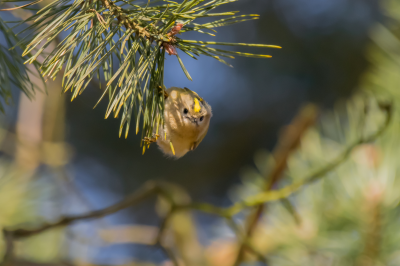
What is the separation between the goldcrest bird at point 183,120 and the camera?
0.38 meters

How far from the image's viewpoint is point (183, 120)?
0.38 m

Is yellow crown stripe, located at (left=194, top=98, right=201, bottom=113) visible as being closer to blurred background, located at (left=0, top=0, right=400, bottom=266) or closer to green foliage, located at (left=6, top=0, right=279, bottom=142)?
green foliage, located at (left=6, top=0, right=279, bottom=142)

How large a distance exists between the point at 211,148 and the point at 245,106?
0.28 metres

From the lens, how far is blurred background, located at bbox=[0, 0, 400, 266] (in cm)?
61

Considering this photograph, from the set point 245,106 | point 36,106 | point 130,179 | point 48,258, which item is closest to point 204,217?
point 130,179

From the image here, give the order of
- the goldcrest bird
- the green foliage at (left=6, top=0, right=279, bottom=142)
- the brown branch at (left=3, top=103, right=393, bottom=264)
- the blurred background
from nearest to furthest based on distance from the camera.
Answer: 1. the green foliage at (left=6, top=0, right=279, bottom=142)
2. the goldcrest bird
3. the brown branch at (left=3, top=103, right=393, bottom=264)
4. the blurred background

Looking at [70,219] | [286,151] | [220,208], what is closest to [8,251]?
[70,219]

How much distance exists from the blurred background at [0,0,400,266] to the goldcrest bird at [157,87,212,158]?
8.0 inches

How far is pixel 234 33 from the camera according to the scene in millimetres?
1574

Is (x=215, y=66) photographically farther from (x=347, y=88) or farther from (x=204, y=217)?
(x=204, y=217)

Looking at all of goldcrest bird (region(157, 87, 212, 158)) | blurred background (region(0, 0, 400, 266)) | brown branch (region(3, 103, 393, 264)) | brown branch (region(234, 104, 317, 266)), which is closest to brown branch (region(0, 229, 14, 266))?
brown branch (region(3, 103, 393, 264))

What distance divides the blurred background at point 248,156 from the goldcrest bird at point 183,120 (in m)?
0.20

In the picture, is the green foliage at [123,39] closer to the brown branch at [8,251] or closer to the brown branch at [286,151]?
the brown branch at [8,251]

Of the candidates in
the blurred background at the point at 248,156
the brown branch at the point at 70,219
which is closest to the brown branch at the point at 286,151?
the blurred background at the point at 248,156
